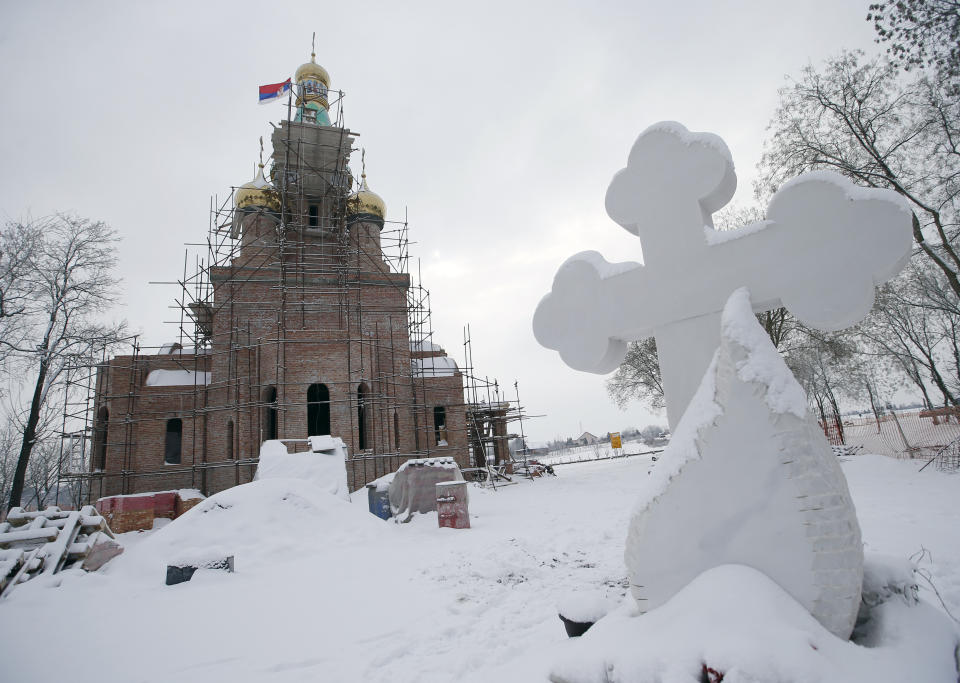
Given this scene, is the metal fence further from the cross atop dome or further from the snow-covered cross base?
the cross atop dome

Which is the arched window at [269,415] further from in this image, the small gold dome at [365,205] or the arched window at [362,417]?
the small gold dome at [365,205]

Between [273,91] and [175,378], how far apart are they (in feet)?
43.6

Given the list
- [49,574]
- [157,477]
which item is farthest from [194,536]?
[157,477]

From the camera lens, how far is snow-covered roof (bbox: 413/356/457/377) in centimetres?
2337

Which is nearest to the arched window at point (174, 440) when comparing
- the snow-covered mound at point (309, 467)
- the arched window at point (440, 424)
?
the snow-covered mound at point (309, 467)

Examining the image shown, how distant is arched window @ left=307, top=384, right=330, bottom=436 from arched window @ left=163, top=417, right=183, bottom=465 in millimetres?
4788

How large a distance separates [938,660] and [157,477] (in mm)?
21301

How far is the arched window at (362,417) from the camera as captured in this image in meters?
19.2

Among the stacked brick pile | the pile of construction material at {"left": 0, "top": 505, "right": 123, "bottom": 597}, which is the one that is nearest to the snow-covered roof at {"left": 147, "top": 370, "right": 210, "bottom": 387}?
the stacked brick pile

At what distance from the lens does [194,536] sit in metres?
7.60

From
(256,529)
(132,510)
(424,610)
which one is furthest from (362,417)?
(424,610)

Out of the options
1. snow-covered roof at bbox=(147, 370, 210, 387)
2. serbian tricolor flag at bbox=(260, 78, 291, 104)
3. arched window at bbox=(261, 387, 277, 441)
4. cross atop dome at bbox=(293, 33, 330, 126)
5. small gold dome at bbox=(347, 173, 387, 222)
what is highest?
cross atop dome at bbox=(293, 33, 330, 126)

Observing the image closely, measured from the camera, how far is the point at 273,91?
22859mm

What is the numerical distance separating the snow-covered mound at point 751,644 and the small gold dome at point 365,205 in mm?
24577
